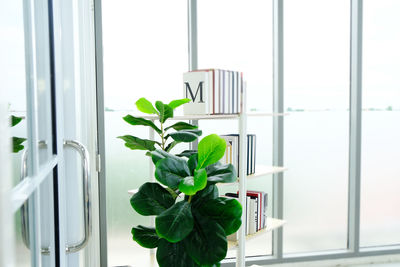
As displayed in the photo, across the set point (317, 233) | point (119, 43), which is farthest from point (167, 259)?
point (317, 233)

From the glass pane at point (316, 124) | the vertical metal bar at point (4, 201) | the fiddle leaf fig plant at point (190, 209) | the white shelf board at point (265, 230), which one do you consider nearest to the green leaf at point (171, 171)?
the fiddle leaf fig plant at point (190, 209)

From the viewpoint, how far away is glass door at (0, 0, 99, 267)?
0.39 meters

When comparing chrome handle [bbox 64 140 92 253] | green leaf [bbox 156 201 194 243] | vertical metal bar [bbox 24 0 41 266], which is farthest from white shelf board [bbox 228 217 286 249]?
vertical metal bar [bbox 24 0 41 266]

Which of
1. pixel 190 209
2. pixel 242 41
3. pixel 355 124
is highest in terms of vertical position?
pixel 242 41

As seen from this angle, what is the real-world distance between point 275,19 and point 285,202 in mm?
1405

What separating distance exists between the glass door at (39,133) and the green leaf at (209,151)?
18.7 inches

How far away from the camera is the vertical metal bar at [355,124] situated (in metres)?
2.76

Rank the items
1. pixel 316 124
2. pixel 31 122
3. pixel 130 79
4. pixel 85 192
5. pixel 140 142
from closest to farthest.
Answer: pixel 31 122, pixel 85 192, pixel 140 142, pixel 130 79, pixel 316 124

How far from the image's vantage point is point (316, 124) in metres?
2.79

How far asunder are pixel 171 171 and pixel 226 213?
26 centimetres

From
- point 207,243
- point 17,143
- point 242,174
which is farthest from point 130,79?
point 17,143

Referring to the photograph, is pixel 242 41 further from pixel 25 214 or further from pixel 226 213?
pixel 25 214

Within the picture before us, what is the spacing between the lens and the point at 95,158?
2.13m

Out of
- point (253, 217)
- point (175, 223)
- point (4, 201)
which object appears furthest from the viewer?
point (253, 217)
